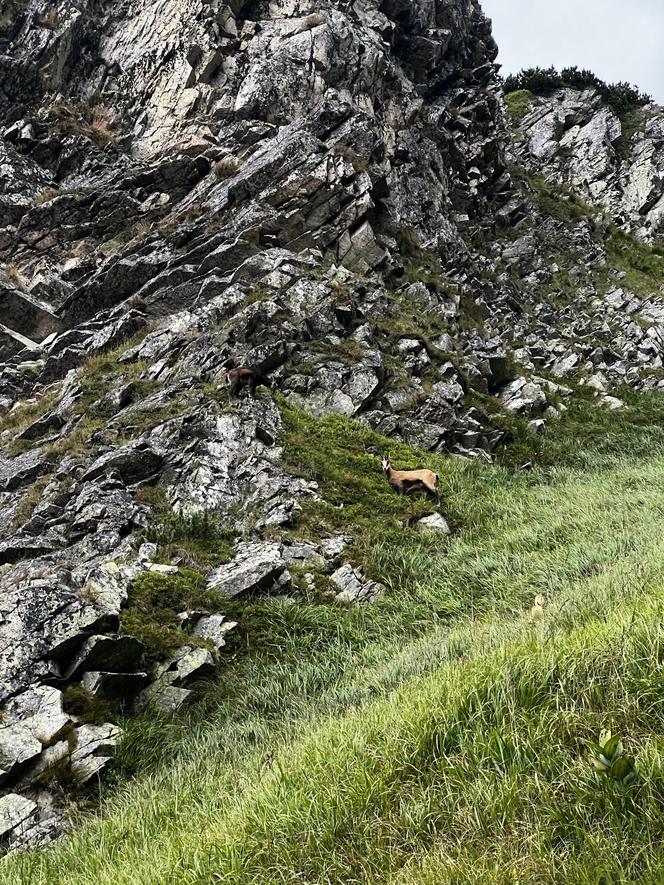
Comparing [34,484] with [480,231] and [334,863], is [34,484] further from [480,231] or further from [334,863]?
[480,231]

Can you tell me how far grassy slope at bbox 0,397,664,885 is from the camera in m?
2.69

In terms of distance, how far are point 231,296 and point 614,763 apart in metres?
18.2

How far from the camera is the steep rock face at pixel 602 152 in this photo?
131 feet

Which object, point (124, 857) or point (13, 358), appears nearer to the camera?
point (124, 857)

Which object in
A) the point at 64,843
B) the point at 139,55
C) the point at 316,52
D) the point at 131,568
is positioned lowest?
the point at 64,843

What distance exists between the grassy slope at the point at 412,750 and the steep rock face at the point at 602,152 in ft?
128

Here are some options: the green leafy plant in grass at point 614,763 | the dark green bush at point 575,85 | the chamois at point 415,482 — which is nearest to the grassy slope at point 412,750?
the green leafy plant in grass at point 614,763

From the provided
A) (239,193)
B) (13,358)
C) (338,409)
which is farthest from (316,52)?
(338,409)

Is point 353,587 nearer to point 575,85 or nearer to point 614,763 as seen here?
point 614,763

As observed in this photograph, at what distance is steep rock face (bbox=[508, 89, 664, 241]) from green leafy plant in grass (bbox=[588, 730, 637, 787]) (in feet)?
137

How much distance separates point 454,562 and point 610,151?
46283mm

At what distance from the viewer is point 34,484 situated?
13109 mm

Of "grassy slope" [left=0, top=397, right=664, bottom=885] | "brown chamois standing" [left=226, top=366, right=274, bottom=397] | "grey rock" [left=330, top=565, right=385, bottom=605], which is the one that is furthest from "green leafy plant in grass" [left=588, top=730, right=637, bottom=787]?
"brown chamois standing" [left=226, top=366, right=274, bottom=397]

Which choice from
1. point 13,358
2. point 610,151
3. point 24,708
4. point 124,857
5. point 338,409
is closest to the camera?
point 124,857
